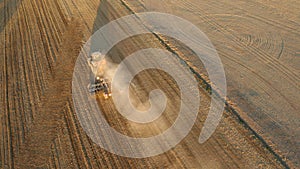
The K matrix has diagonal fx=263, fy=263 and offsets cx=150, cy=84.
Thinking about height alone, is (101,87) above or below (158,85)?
above

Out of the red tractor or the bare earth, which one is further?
the red tractor

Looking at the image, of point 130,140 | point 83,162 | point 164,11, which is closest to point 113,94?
point 130,140

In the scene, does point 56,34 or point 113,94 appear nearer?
point 113,94

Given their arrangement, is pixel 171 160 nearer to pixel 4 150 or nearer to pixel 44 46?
pixel 4 150

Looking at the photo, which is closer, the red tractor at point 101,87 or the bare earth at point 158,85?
the bare earth at point 158,85

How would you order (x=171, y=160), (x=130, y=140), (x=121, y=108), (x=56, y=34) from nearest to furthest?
(x=171, y=160), (x=130, y=140), (x=121, y=108), (x=56, y=34)

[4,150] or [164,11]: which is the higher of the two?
[164,11]

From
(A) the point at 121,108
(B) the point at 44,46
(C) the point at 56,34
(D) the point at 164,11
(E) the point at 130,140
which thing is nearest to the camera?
(E) the point at 130,140

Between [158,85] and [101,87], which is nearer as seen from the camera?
[101,87]
